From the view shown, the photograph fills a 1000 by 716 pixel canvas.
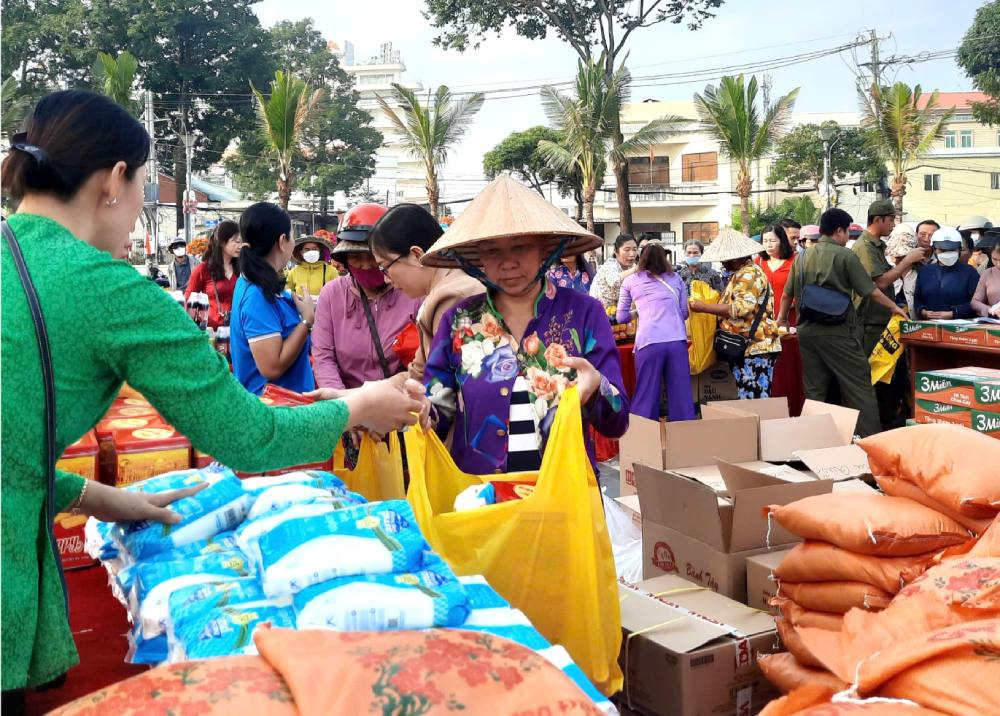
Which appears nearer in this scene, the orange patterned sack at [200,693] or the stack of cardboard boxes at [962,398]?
the orange patterned sack at [200,693]

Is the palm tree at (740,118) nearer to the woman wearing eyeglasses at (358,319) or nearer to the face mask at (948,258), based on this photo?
the face mask at (948,258)

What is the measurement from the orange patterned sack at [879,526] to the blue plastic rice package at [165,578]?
5.54 feet

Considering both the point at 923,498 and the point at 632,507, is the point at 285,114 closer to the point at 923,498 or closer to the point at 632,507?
the point at 632,507

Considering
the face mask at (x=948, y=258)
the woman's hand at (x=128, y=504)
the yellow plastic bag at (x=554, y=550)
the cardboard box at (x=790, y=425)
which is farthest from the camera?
the face mask at (x=948, y=258)

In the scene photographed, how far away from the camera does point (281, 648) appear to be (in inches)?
44.0

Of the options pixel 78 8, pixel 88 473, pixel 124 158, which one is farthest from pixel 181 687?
pixel 78 8

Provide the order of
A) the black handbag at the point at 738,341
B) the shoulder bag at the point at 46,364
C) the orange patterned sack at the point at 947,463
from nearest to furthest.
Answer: the shoulder bag at the point at 46,364 → the orange patterned sack at the point at 947,463 → the black handbag at the point at 738,341

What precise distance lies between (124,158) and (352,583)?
2.54 feet

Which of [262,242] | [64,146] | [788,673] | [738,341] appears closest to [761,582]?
[788,673]

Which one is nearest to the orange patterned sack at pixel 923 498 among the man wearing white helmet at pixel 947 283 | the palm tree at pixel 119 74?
the man wearing white helmet at pixel 947 283

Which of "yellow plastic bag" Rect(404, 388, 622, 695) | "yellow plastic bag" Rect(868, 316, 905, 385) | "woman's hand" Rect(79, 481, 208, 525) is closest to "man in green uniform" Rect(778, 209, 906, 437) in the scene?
"yellow plastic bag" Rect(868, 316, 905, 385)

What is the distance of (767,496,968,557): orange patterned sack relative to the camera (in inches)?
97.7

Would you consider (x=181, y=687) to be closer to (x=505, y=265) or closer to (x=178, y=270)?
(x=505, y=265)

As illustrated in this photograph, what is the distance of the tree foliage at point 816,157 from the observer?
42375mm
